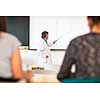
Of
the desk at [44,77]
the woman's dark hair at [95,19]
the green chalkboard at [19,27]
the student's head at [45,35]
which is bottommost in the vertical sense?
the desk at [44,77]

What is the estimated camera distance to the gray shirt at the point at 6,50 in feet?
7.16

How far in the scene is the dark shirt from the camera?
2209mm

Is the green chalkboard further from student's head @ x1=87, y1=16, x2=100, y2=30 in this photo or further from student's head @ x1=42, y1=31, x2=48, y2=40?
student's head @ x1=87, y1=16, x2=100, y2=30

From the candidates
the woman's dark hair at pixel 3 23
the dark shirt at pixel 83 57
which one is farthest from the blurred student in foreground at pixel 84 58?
the woman's dark hair at pixel 3 23

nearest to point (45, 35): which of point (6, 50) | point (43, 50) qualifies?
point (43, 50)

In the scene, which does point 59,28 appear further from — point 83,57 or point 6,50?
point 6,50

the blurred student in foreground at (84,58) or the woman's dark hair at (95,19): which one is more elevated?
the woman's dark hair at (95,19)

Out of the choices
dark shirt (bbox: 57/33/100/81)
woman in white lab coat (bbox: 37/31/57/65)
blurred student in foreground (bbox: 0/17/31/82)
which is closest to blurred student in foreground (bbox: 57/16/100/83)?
dark shirt (bbox: 57/33/100/81)

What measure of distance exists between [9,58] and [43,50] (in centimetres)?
28

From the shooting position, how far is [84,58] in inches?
87.4

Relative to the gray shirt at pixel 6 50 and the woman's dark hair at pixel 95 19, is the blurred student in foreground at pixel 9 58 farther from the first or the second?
the woman's dark hair at pixel 95 19

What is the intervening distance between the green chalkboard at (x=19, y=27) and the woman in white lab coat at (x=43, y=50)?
→ 0.12 metres
